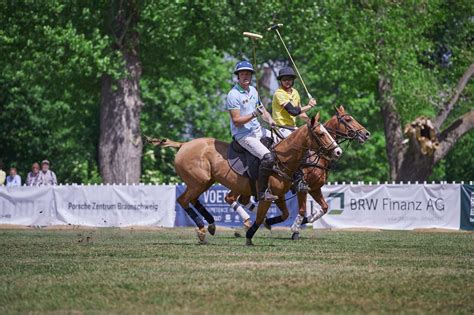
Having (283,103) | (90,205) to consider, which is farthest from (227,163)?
(90,205)

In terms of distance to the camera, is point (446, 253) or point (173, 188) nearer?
point (446, 253)

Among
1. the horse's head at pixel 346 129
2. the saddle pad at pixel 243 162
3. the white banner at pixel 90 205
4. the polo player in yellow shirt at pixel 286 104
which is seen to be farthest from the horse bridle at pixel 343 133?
the white banner at pixel 90 205

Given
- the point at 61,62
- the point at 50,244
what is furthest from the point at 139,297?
the point at 61,62

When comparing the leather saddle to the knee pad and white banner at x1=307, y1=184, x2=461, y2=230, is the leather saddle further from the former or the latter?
white banner at x1=307, y1=184, x2=461, y2=230

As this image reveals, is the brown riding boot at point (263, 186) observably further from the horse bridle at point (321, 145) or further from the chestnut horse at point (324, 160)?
the chestnut horse at point (324, 160)

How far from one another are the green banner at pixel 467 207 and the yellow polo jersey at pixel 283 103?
8200mm

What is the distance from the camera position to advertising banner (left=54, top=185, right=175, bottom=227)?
2917cm

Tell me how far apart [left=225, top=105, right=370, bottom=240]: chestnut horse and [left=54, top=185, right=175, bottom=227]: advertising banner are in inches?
366

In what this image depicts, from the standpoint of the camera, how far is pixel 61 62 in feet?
115

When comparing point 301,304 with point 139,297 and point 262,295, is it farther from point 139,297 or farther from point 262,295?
point 139,297

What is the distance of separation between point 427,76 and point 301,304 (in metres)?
33.0

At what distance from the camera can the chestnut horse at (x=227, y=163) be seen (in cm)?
1689

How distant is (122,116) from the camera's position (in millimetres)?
35406

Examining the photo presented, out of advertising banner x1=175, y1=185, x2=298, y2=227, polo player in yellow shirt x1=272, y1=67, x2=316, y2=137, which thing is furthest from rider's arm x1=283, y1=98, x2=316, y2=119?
advertising banner x1=175, y1=185, x2=298, y2=227
